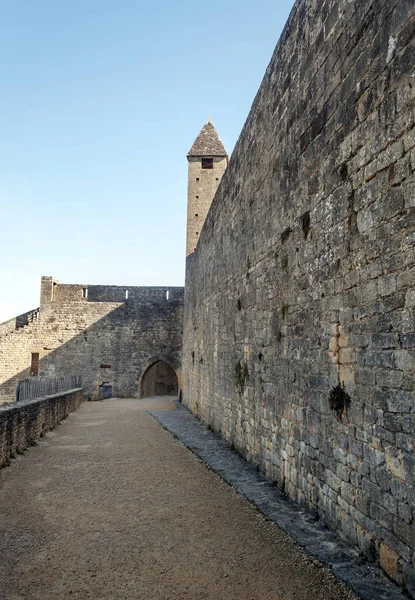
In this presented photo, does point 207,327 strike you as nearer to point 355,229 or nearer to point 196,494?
point 196,494

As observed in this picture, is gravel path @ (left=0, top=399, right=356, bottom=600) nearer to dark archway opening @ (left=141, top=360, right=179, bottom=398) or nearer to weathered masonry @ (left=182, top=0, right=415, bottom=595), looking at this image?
weathered masonry @ (left=182, top=0, right=415, bottom=595)

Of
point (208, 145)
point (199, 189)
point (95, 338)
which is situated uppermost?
point (208, 145)

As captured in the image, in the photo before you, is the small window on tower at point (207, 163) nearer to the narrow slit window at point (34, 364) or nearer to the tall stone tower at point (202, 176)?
the tall stone tower at point (202, 176)

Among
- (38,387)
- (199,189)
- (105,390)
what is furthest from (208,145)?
(38,387)

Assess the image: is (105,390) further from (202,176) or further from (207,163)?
(207,163)

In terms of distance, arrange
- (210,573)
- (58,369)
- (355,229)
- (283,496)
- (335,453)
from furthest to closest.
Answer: (58,369), (283,496), (335,453), (355,229), (210,573)

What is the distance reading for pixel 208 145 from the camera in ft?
76.1

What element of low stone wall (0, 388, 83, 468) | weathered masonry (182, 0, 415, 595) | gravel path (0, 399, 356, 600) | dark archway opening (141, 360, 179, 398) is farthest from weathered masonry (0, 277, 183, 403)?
weathered masonry (182, 0, 415, 595)

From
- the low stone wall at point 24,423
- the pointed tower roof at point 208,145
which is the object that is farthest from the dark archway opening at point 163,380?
the low stone wall at point 24,423

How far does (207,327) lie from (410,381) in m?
9.42

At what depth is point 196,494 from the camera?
5672mm

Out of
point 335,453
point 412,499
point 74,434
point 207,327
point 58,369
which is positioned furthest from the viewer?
point 58,369

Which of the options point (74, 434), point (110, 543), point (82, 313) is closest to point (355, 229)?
point (110, 543)

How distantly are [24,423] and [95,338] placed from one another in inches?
563
